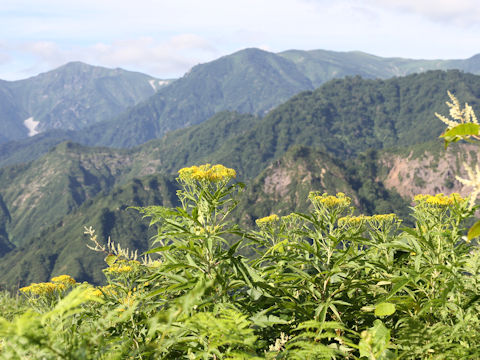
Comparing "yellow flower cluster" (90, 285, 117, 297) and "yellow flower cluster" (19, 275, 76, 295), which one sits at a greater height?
"yellow flower cluster" (90, 285, 117, 297)

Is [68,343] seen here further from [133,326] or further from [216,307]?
[133,326]

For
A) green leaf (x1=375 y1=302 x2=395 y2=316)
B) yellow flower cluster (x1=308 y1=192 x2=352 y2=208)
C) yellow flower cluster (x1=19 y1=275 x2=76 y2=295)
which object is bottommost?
yellow flower cluster (x1=19 y1=275 x2=76 y2=295)

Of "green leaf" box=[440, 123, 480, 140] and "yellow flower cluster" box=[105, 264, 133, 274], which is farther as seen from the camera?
"yellow flower cluster" box=[105, 264, 133, 274]

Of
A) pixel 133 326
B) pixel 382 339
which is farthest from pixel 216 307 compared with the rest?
pixel 382 339

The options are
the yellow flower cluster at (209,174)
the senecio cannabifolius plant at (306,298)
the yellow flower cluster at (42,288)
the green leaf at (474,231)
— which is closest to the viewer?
the green leaf at (474,231)

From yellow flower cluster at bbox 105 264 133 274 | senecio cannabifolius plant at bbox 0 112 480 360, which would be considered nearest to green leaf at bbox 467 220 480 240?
senecio cannabifolius plant at bbox 0 112 480 360

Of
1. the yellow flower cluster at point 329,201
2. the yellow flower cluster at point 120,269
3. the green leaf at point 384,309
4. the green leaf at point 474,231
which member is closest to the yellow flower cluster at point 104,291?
the yellow flower cluster at point 120,269

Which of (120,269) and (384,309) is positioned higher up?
(384,309)

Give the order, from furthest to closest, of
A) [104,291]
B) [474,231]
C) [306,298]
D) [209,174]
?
[104,291], [209,174], [306,298], [474,231]

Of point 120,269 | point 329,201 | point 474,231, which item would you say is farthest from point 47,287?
point 474,231

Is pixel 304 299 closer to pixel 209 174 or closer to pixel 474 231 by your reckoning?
pixel 209 174

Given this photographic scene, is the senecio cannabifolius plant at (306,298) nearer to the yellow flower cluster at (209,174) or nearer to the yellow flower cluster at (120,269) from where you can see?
the yellow flower cluster at (209,174)

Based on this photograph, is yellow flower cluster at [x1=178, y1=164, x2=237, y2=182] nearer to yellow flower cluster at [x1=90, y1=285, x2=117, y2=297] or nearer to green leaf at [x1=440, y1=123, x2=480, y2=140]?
yellow flower cluster at [x1=90, y1=285, x2=117, y2=297]

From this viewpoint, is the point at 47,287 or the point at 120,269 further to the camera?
the point at 47,287
